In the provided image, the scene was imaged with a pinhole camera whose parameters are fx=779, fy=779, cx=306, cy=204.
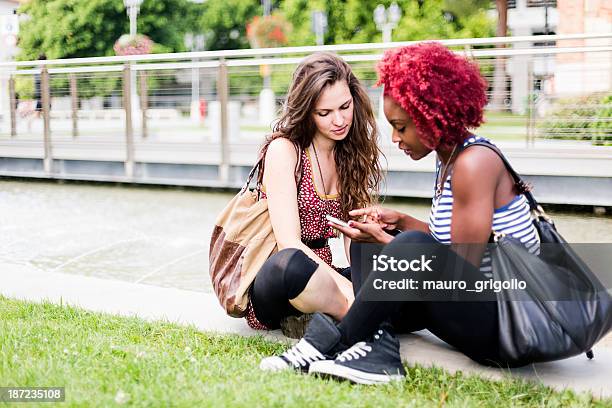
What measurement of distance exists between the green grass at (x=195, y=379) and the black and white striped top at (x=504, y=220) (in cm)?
42

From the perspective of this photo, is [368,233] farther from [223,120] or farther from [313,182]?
[223,120]

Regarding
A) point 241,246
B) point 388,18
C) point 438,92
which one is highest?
point 388,18

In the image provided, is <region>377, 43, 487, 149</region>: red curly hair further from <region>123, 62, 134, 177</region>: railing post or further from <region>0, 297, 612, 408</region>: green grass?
<region>123, 62, 134, 177</region>: railing post

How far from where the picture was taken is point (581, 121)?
318 inches

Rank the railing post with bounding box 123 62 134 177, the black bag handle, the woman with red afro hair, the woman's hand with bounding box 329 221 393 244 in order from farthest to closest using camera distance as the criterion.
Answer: the railing post with bounding box 123 62 134 177 → the black bag handle → the woman's hand with bounding box 329 221 393 244 → the woman with red afro hair

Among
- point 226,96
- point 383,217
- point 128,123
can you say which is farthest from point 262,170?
point 128,123

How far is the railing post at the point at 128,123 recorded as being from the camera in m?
9.87

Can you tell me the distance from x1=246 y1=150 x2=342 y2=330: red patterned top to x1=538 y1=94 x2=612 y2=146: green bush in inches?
208

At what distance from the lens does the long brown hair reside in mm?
3148

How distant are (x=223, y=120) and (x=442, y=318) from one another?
22.2 feet

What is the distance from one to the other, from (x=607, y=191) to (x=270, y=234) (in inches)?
198

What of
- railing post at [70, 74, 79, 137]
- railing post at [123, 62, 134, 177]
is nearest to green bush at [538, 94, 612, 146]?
railing post at [123, 62, 134, 177]

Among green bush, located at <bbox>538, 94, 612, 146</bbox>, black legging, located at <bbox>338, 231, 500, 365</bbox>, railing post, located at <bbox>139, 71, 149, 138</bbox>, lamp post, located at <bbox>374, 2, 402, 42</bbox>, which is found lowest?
black legging, located at <bbox>338, 231, 500, 365</bbox>

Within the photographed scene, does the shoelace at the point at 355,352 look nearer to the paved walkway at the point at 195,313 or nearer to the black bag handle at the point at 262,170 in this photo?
the paved walkway at the point at 195,313
